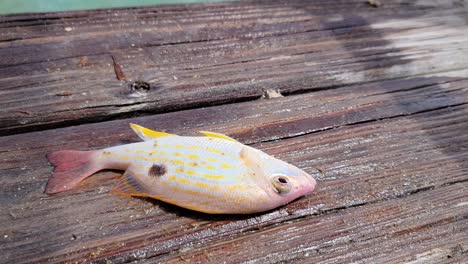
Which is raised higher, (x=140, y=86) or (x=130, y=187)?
(x=140, y=86)

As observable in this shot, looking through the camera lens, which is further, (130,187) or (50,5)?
(50,5)

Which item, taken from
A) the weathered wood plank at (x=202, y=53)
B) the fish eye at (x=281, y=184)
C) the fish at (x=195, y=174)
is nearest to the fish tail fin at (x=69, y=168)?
the fish at (x=195, y=174)

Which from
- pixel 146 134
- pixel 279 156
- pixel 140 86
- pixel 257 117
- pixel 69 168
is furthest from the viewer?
pixel 140 86

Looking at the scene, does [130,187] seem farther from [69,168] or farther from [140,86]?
[140,86]

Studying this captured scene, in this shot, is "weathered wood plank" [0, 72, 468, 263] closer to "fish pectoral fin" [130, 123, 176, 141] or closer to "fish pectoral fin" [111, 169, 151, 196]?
"fish pectoral fin" [111, 169, 151, 196]

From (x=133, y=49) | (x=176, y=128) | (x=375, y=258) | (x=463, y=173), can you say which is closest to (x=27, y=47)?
(x=133, y=49)

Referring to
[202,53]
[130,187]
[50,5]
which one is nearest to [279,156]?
[130,187]

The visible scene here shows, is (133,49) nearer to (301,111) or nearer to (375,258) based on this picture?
(301,111)

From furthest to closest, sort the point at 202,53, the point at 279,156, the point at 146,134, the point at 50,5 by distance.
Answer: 1. the point at 50,5
2. the point at 202,53
3. the point at 279,156
4. the point at 146,134
